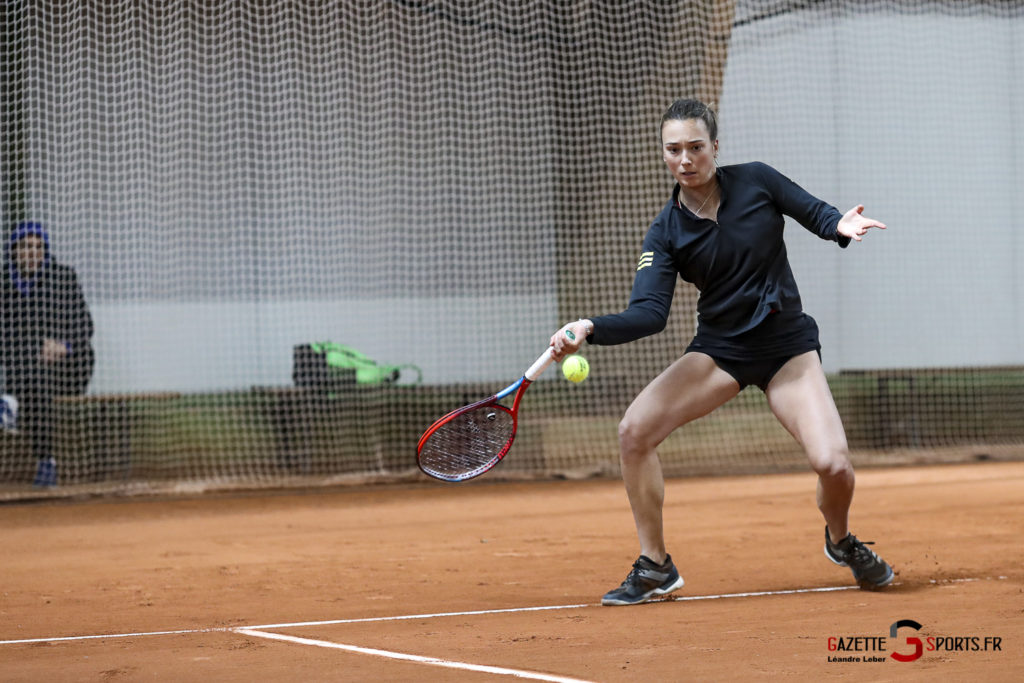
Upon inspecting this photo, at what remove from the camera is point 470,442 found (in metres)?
4.69

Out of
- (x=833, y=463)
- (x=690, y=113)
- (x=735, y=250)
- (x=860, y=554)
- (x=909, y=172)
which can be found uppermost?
(x=909, y=172)

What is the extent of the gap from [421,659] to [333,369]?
24.3 ft

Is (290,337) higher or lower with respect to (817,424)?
higher

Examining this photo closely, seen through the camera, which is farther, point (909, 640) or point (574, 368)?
point (574, 368)

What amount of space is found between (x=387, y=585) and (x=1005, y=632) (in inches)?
105

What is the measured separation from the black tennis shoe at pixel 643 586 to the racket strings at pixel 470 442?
72cm

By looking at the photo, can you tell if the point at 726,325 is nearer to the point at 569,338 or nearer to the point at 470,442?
the point at 569,338

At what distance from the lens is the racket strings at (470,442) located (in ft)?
15.1

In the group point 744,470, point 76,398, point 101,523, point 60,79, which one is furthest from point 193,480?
point 744,470

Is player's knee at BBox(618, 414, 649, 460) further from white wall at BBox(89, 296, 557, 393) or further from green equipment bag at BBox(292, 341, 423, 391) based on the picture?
white wall at BBox(89, 296, 557, 393)

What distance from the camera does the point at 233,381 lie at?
11727 millimetres

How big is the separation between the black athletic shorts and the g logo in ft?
3.37

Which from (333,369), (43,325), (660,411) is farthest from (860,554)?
(43,325)

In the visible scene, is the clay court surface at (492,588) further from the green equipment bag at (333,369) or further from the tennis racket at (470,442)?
the green equipment bag at (333,369)
